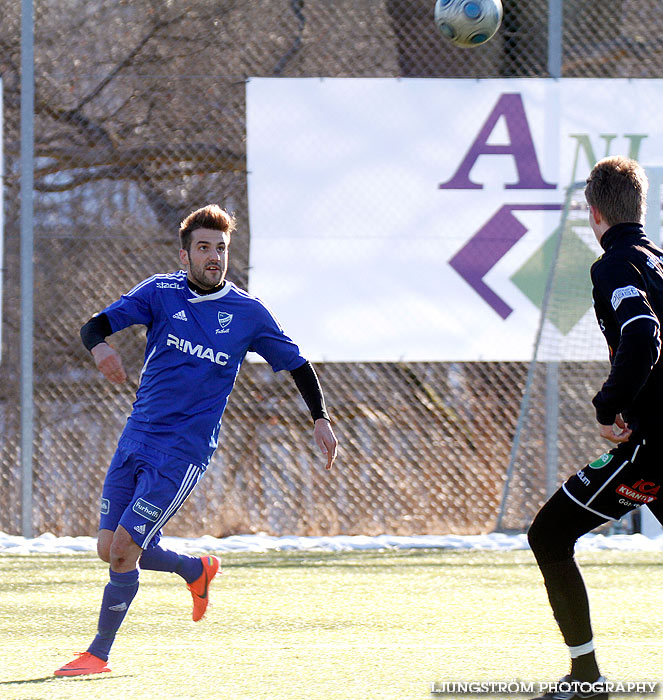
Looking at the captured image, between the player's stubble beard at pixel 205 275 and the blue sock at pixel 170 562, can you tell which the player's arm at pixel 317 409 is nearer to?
the player's stubble beard at pixel 205 275

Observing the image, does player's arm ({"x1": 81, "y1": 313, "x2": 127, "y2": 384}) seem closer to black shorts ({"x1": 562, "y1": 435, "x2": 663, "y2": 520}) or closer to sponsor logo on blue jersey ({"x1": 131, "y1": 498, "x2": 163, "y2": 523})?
sponsor logo on blue jersey ({"x1": 131, "y1": 498, "x2": 163, "y2": 523})

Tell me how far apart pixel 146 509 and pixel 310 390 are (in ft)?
2.58

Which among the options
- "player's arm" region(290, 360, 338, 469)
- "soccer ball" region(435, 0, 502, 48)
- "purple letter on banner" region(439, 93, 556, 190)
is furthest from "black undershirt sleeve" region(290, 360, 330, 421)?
"purple letter on banner" region(439, 93, 556, 190)

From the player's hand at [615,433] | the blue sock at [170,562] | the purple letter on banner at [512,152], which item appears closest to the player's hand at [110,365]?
the blue sock at [170,562]

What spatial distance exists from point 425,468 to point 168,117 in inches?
123

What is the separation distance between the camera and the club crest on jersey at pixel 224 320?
457 centimetres

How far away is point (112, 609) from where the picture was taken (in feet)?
13.8

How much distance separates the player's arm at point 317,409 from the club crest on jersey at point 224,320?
0.32 meters

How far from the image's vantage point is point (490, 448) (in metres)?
8.79

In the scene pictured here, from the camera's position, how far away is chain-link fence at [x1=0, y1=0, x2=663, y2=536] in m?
8.55

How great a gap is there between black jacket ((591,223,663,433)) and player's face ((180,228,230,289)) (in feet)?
5.03

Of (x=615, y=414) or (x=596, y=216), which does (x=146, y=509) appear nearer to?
(x=615, y=414)

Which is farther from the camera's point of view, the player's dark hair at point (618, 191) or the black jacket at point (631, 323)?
the player's dark hair at point (618, 191)

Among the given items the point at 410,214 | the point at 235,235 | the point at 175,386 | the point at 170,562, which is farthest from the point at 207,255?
the point at 235,235
